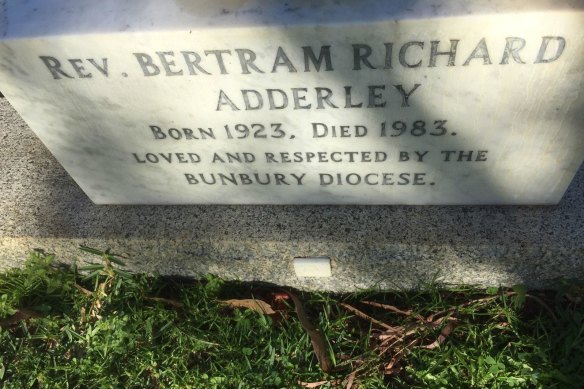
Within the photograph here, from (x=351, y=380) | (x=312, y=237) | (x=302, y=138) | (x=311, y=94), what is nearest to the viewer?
(x=311, y=94)

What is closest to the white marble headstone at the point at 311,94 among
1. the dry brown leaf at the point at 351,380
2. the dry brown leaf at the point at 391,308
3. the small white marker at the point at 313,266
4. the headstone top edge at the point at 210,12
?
the headstone top edge at the point at 210,12

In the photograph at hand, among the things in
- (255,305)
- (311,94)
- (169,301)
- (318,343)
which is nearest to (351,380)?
(318,343)

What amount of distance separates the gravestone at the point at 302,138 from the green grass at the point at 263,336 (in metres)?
0.09

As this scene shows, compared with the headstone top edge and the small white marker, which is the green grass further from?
the headstone top edge

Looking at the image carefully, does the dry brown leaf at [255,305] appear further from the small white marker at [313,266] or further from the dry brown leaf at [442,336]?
the dry brown leaf at [442,336]

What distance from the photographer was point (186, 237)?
75.5 inches

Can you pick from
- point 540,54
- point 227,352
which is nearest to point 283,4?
point 540,54

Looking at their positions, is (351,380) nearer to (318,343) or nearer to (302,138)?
(318,343)

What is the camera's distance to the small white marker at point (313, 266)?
1.89 m

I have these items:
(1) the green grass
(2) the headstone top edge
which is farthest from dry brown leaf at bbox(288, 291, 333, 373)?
(2) the headstone top edge

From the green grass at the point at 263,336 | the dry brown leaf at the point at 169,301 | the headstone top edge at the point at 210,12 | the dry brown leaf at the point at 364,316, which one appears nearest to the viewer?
the headstone top edge at the point at 210,12

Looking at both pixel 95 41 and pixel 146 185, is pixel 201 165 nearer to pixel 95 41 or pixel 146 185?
pixel 146 185

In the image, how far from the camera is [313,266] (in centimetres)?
191

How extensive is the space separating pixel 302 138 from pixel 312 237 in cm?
41
